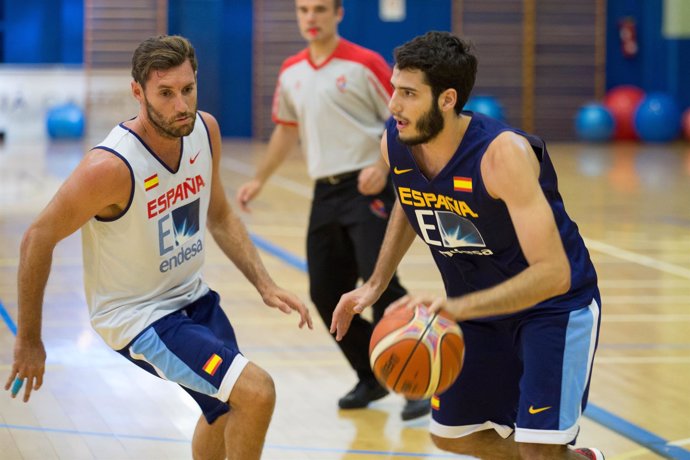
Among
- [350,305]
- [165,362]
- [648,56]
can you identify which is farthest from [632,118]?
[165,362]

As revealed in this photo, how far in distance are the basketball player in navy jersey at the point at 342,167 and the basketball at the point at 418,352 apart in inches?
81.2

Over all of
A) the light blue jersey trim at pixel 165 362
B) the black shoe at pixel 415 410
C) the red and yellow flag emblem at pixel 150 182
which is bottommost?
the black shoe at pixel 415 410

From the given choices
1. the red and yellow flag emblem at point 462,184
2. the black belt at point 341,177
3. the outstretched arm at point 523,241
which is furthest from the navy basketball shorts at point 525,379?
the black belt at point 341,177

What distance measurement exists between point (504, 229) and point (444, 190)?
23 centimetres

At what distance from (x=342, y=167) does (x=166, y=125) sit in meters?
2.01

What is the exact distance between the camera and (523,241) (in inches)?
131

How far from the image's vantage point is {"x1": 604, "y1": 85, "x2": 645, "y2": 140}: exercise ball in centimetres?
2170

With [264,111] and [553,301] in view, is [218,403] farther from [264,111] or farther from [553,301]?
[264,111]

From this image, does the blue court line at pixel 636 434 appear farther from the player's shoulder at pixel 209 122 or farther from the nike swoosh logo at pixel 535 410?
the player's shoulder at pixel 209 122

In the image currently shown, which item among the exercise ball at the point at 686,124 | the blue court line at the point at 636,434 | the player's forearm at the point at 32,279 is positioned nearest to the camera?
the player's forearm at the point at 32,279

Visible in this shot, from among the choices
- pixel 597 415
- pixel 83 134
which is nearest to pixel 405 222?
pixel 597 415

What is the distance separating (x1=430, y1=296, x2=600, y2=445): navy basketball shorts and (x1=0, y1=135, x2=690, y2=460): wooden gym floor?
1.02m

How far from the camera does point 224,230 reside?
4.34 metres

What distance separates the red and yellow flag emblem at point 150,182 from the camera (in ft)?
12.4
